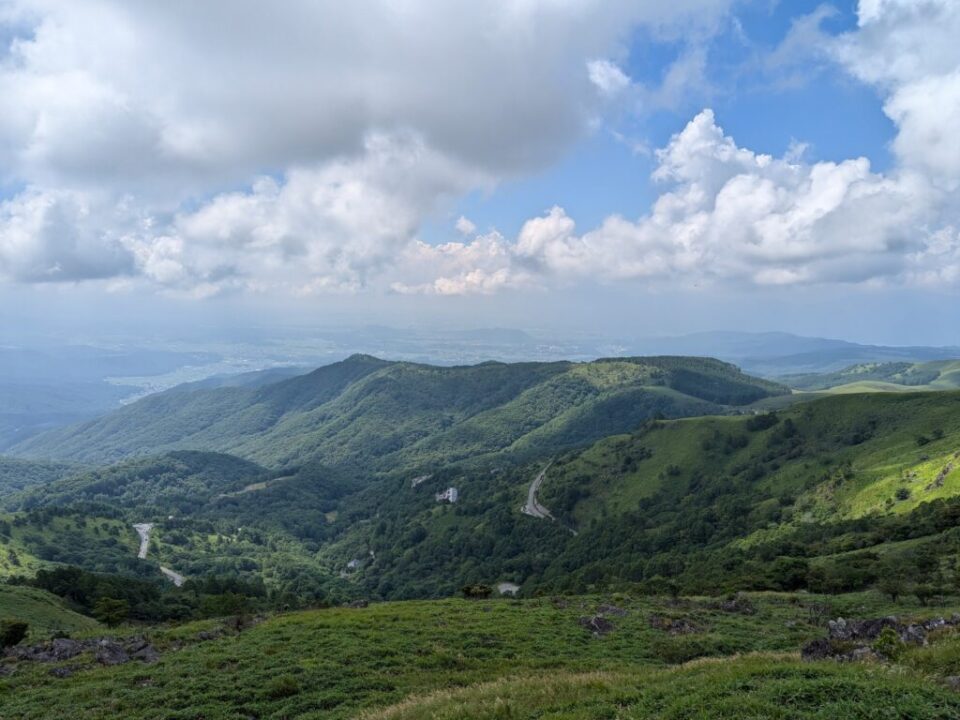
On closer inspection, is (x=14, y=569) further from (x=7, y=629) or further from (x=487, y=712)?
(x=487, y=712)

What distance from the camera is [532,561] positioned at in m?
150

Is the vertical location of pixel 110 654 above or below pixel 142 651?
above

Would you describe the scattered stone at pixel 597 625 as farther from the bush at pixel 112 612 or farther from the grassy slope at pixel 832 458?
the grassy slope at pixel 832 458

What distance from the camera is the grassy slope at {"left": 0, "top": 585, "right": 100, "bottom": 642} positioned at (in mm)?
44691

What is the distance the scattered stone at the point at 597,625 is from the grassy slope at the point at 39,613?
38.6 meters

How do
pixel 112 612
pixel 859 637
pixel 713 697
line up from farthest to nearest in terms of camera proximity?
pixel 112 612 → pixel 859 637 → pixel 713 697

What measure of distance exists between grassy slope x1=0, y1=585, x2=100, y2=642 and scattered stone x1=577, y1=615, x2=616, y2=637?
38624mm

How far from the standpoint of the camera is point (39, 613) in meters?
49.2

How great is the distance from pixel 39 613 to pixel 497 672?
49658 millimetres

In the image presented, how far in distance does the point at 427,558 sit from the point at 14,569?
369 ft

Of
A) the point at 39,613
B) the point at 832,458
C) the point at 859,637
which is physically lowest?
the point at 39,613

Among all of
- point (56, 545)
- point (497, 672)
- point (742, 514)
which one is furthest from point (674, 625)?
point (56, 545)

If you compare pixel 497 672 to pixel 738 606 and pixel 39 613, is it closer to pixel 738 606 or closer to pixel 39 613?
pixel 738 606

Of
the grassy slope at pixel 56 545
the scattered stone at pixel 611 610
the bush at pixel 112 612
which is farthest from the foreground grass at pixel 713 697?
the grassy slope at pixel 56 545
